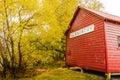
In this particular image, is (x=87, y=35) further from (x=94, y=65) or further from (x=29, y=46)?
(x=29, y=46)

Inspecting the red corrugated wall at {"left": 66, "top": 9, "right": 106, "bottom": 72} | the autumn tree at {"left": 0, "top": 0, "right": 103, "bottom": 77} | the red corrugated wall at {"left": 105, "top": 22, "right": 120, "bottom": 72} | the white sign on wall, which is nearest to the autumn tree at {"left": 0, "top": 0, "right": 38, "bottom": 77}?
the autumn tree at {"left": 0, "top": 0, "right": 103, "bottom": 77}

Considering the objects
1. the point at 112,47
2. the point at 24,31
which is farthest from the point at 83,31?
the point at 24,31

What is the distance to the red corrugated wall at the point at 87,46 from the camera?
13.0 meters

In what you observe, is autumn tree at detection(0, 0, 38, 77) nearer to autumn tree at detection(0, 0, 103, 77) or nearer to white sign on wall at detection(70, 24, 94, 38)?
autumn tree at detection(0, 0, 103, 77)

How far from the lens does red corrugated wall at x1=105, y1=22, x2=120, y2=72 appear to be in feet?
41.0

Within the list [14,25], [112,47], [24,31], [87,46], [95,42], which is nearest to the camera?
[112,47]

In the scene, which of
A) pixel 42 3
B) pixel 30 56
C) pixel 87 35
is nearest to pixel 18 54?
pixel 30 56

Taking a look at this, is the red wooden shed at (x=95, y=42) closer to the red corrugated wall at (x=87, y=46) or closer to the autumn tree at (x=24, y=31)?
the red corrugated wall at (x=87, y=46)

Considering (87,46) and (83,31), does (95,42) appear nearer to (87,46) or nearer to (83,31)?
(87,46)

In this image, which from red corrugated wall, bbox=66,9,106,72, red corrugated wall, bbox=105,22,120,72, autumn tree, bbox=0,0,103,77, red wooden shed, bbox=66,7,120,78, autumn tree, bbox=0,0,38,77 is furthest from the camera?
autumn tree, bbox=0,0,103,77

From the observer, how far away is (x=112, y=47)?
12797mm

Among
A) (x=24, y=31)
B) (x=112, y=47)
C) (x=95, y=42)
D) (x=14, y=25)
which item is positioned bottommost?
(x=112, y=47)

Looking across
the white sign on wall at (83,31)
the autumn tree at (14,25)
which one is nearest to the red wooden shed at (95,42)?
the white sign on wall at (83,31)

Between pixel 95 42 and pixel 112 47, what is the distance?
1557mm
